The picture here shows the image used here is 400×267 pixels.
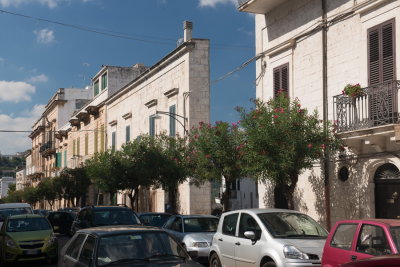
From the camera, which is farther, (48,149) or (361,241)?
(48,149)

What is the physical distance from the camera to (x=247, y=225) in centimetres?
1143

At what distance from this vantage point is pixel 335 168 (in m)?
17.6

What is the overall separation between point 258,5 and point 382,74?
6.63 metres

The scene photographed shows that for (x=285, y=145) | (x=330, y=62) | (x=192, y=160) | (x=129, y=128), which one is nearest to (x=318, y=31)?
(x=330, y=62)

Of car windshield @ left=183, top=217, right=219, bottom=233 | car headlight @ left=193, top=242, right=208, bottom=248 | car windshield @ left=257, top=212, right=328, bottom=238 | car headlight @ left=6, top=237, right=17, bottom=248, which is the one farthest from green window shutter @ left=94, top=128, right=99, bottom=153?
car windshield @ left=257, top=212, right=328, bottom=238

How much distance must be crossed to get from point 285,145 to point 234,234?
14.1ft

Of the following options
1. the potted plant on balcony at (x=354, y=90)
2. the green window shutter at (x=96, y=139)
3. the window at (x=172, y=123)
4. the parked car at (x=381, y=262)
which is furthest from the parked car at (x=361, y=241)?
the green window shutter at (x=96, y=139)

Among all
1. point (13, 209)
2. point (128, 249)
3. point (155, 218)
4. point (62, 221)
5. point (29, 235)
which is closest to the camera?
point (128, 249)

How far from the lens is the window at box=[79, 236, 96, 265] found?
8.23 metres

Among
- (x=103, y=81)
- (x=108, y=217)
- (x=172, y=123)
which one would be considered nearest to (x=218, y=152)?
(x=108, y=217)

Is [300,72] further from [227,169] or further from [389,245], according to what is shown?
[389,245]

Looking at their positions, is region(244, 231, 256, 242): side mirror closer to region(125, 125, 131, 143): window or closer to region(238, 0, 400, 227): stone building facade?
region(238, 0, 400, 227): stone building facade

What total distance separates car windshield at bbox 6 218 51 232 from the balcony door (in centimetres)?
1067

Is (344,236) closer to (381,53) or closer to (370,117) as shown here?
(370,117)
